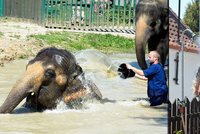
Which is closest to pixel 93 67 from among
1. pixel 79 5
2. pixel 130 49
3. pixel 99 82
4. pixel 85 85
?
pixel 99 82

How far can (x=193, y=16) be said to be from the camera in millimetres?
3461

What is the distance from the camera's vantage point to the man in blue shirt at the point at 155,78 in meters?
7.07

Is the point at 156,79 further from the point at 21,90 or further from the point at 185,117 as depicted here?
the point at 185,117

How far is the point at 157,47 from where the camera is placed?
8.38 metres

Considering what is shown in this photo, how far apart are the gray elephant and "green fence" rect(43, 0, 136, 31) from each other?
16329 mm

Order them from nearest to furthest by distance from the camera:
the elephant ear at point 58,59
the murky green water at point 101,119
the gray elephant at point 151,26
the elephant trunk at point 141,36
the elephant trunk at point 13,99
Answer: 1. the murky green water at point 101,119
2. the gray elephant at point 151,26
3. the elephant trunk at point 13,99
4. the elephant trunk at point 141,36
5. the elephant ear at point 58,59

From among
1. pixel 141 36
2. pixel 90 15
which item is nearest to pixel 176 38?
pixel 141 36

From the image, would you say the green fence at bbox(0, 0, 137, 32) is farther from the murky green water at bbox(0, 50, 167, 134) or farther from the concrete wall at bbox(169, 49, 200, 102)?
the concrete wall at bbox(169, 49, 200, 102)

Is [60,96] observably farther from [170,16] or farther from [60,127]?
A: [170,16]

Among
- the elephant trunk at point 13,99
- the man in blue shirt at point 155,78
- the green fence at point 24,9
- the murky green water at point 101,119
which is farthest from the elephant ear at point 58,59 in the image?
the green fence at point 24,9

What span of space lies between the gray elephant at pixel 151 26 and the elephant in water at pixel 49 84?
954mm

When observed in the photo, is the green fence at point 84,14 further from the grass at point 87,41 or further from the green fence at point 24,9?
the grass at point 87,41

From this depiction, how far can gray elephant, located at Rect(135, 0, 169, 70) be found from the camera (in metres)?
7.46

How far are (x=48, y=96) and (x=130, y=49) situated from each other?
1385 cm
